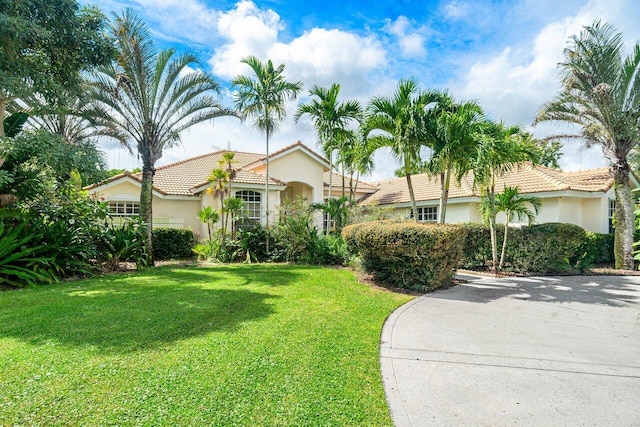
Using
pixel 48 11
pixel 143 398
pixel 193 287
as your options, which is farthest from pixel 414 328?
pixel 48 11

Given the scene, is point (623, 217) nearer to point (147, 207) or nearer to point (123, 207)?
point (147, 207)

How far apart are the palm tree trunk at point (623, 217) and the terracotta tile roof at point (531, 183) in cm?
191

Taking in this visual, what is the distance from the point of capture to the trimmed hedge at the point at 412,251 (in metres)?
9.21

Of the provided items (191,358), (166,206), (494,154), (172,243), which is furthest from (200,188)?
(191,358)

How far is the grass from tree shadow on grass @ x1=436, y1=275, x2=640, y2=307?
2.60 m

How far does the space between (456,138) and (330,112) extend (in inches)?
291

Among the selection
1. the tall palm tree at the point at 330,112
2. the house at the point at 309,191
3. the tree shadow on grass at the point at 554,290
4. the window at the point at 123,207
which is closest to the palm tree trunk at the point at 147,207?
the house at the point at 309,191

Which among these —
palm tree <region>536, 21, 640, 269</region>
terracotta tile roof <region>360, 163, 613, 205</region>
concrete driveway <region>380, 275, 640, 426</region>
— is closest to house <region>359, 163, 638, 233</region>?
terracotta tile roof <region>360, 163, 613, 205</region>

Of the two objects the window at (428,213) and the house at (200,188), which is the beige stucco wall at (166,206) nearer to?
the house at (200,188)

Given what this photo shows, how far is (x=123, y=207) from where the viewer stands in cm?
1983

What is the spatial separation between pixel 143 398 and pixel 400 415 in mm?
2768

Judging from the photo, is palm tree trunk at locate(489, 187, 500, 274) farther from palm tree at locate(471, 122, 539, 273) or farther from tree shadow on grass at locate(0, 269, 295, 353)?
tree shadow on grass at locate(0, 269, 295, 353)

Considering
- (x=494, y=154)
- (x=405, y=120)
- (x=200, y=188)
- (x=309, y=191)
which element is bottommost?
(x=200, y=188)

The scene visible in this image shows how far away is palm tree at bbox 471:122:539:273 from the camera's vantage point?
10.7 meters
